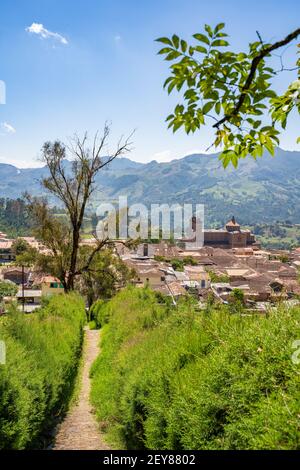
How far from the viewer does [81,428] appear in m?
7.63

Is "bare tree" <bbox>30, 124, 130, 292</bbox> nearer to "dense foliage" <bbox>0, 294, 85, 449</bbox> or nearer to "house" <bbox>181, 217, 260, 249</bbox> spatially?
"dense foliage" <bbox>0, 294, 85, 449</bbox>

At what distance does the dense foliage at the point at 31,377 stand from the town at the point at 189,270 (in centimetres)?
290

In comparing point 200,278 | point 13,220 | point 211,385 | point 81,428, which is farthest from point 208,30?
point 13,220

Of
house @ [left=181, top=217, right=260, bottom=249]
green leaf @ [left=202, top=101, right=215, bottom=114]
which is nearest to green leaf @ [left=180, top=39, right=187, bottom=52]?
green leaf @ [left=202, top=101, right=215, bottom=114]

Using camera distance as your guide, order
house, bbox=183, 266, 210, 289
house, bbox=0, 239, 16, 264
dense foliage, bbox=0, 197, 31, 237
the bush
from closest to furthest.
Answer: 1. the bush
2. house, bbox=183, 266, 210, 289
3. house, bbox=0, 239, 16, 264
4. dense foliage, bbox=0, 197, 31, 237

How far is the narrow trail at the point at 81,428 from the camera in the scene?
648cm

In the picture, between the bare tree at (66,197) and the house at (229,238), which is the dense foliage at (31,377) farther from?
the house at (229,238)

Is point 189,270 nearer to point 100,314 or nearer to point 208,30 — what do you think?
point 100,314

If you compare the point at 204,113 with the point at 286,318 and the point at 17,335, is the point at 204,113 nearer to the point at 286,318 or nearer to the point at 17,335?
the point at 286,318

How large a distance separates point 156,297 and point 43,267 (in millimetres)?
9598

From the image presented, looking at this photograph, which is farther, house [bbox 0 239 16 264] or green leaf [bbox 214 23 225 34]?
house [bbox 0 239 16 264]

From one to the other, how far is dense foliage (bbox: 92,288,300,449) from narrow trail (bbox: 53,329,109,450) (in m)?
0.29

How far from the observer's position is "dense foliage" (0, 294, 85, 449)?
506 centimetres

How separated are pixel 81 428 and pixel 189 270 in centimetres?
5255
